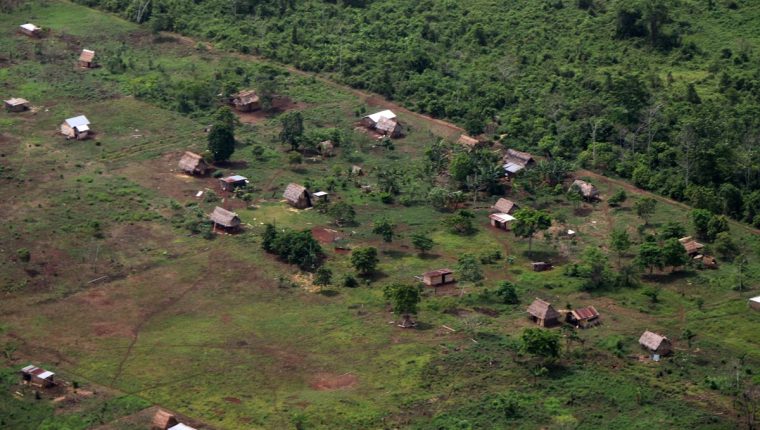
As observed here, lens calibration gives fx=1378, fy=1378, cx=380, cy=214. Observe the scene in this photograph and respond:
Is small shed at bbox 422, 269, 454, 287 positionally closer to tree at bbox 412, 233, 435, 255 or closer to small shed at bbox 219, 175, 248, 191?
tree at bbox 412, 233, 435, 255

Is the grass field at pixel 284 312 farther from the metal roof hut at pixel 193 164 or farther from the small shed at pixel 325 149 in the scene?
the small shed at pixel 325 149

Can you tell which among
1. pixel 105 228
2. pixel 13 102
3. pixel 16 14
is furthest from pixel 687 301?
pixel 16 14

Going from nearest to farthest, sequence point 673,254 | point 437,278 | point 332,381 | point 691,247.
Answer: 1. point 332,381
2. point 673,254
3. point 437,278
4. point 691,247

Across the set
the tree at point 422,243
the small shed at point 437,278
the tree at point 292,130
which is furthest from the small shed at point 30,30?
the small shed at point 437,278

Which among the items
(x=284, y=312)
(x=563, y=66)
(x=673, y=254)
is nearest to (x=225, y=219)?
(x=284, y=312)

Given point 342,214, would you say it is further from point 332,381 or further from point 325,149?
point 332,381

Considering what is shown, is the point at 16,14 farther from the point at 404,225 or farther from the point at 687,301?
the point at 687,301
